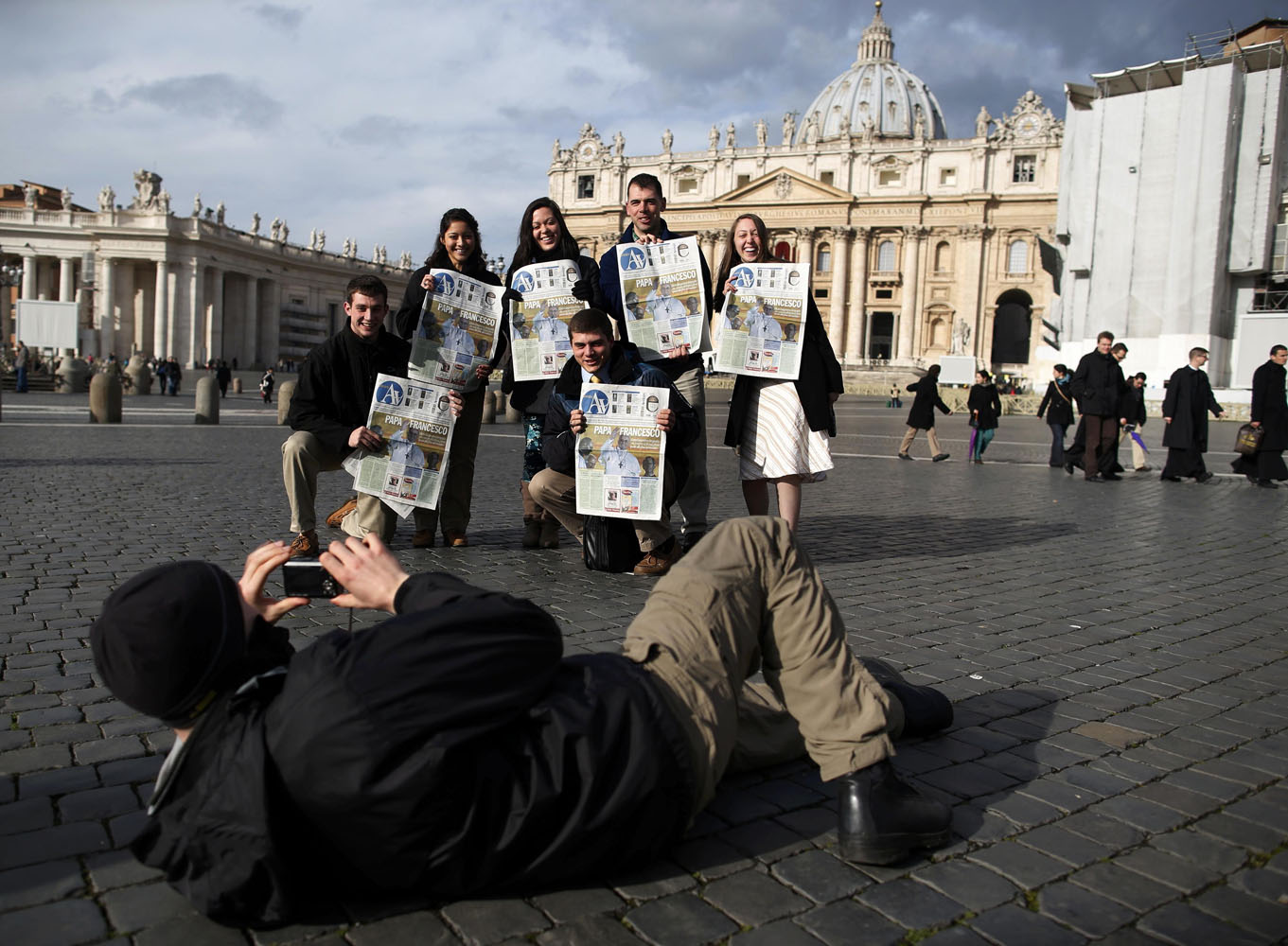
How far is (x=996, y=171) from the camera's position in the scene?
69125mm

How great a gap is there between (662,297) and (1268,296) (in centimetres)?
3545

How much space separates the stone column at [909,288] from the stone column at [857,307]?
312 centimetres

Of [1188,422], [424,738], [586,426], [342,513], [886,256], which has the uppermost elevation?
[886,256]

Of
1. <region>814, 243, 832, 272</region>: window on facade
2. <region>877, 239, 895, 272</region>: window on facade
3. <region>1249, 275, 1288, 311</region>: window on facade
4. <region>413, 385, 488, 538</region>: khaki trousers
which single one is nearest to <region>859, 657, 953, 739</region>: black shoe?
<region>413, 385, 488, 538</region>: khaki trousers

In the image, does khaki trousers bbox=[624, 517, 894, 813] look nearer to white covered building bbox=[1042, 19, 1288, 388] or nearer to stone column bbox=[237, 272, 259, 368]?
white covered building bbox=[1042, 19, 1288, 388]

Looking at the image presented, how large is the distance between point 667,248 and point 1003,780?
3.85 metres

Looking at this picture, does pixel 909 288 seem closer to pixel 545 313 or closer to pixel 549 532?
pixel 549 532

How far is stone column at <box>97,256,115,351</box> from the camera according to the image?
204ft

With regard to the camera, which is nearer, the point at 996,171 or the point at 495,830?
the point at 495,830

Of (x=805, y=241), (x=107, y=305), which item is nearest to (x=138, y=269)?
(x=107, y=305)

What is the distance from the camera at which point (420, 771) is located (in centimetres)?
185

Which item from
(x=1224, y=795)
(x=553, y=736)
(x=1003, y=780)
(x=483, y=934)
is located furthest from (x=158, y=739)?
(x=1224, y=795)

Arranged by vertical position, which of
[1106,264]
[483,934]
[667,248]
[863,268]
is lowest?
[483,934]

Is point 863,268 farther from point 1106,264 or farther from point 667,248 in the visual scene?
point 667,248
